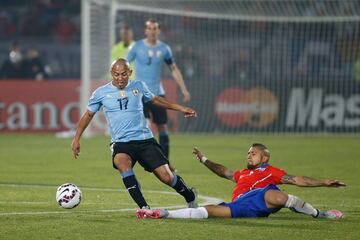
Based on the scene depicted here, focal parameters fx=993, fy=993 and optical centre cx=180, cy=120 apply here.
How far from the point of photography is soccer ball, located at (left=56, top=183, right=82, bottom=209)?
10.3m

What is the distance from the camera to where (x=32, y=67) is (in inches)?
1070

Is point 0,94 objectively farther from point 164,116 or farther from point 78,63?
point 164,116

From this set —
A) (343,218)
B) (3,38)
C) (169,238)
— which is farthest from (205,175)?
(3,38)

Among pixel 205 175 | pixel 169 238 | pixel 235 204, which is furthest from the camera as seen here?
pixel 205 175

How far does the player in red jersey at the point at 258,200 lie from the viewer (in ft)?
31.5

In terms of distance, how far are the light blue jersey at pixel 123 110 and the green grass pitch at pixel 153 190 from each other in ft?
2.72

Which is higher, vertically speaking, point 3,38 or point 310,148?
point 3,38

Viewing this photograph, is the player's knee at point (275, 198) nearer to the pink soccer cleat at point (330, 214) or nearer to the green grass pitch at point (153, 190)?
the green grass pitch at point (153, 190)

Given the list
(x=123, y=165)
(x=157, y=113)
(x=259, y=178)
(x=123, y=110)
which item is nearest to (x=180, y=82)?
(x=157, y=113)

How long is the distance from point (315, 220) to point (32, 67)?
18363 mm

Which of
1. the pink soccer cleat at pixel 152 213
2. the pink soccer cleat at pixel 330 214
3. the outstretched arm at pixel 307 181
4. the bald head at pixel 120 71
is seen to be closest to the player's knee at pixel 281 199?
the outstretched arm at pixel 307 181

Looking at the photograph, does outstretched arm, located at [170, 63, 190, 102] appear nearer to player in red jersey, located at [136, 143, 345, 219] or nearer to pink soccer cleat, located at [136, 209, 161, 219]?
player in red jersey, located at [136, 143, 345, 219]

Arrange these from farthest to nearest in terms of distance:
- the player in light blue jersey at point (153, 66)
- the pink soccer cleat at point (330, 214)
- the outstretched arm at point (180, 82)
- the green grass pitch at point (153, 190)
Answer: the player in light blue jersey at point (153, 66)
the outstretched arm at point (180, 82)
the pink soccer cleat at point (330, 214)
the green grass pitch at point (153, 190)

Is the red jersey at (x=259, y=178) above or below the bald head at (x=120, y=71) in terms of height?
below
